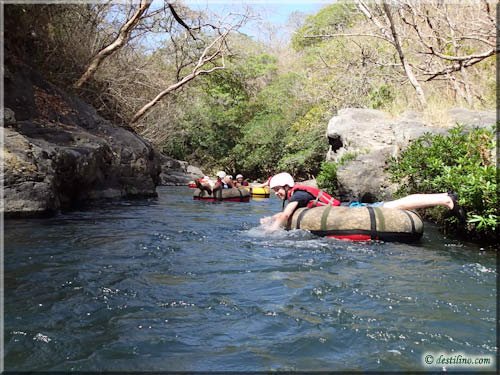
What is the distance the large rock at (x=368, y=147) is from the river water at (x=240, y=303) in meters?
5.67

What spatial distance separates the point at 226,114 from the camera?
Answer: 101 feet

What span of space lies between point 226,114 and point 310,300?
89.0 feet

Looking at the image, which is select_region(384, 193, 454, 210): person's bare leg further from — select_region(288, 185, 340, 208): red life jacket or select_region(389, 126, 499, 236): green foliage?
select_region(288, 185, 340, 208): red life jacket

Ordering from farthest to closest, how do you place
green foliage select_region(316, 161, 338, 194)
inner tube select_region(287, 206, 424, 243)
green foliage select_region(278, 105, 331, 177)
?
green foliage select_region(278, 105, 331, 177) < green foliage select_region(316, 161, 338, 194) < inner tube select_region(287, 206, 424, 243)

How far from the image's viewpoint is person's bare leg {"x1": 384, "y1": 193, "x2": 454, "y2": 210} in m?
6.81

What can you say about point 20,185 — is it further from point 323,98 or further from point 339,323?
point 323,98

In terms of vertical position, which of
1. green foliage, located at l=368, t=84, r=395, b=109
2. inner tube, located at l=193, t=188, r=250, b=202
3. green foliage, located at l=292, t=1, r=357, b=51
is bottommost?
inner tube, located at l=193, t=188, r=250, b=202

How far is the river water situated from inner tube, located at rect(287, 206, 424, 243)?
205 mm

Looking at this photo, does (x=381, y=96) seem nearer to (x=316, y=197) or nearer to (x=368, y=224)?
(x=316, y=197)

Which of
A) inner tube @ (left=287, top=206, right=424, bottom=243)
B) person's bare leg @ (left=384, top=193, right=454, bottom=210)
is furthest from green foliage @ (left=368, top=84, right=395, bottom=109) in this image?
inner tube @ (left=287, top=206, right=424, bottom=243)

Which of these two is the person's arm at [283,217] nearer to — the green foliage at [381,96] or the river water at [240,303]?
the river water at [240,303]

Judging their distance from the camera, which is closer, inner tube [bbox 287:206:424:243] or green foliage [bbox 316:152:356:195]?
inner tube [bbox 287:206:424:243]

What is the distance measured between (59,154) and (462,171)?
7.59 m

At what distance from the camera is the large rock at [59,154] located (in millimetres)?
8320
